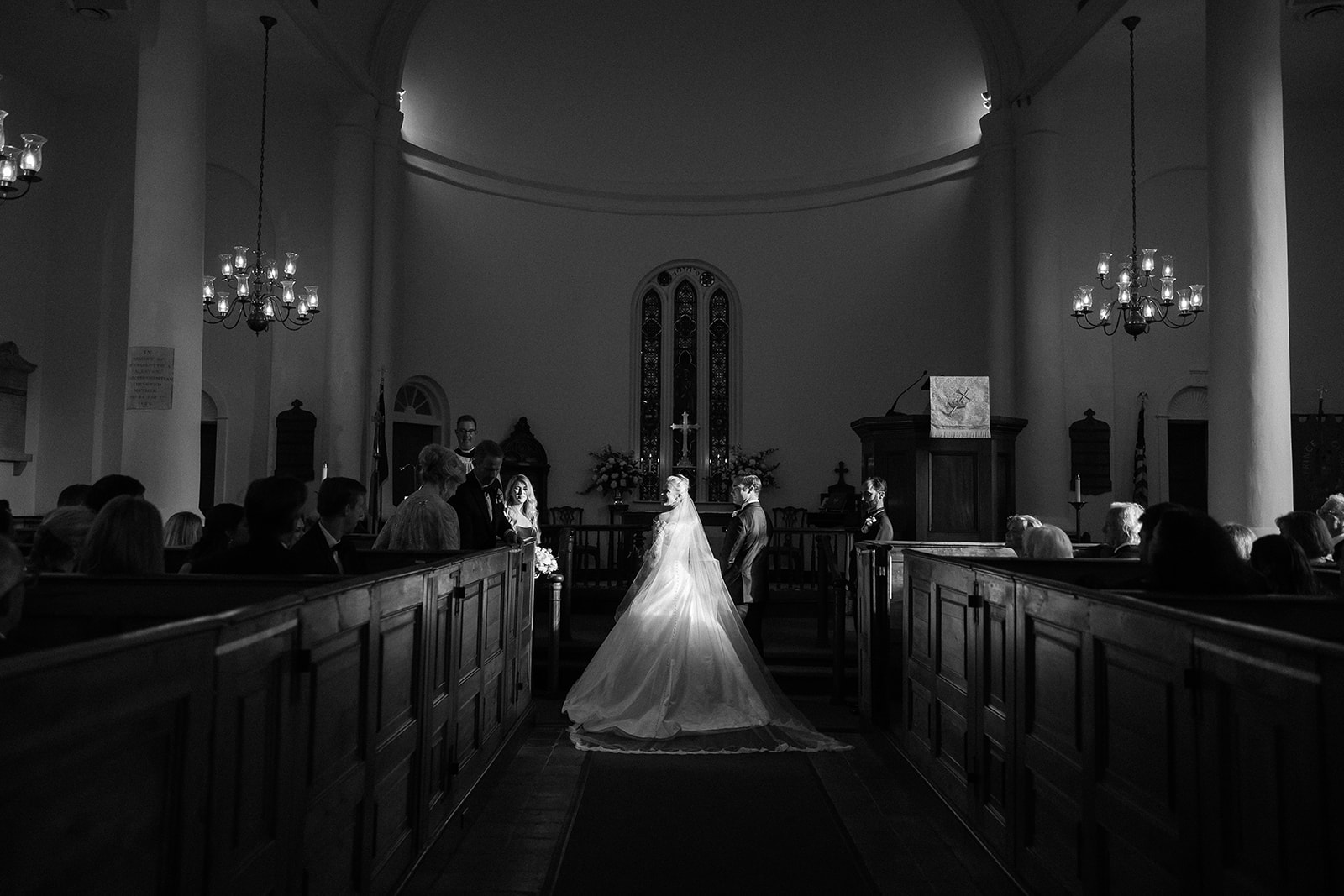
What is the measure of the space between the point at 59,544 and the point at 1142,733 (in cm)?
374

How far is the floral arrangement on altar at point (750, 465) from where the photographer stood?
14.2m

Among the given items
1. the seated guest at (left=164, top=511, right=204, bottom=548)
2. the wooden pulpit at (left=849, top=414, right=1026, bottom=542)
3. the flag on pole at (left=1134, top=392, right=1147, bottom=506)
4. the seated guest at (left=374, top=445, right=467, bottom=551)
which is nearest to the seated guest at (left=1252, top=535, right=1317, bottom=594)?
the seated guest at (left=374, top=445, right=467, bottom=551)

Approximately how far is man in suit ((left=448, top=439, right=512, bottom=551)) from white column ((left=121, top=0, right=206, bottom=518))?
2.92m

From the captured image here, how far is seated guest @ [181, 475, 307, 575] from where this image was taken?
132 inches

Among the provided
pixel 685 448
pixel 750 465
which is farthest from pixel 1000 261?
pixel 685 448

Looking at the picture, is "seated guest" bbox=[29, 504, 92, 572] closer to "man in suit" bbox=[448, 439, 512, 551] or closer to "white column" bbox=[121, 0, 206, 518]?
"man in suit" bbox=[448, 439, 512, 551]

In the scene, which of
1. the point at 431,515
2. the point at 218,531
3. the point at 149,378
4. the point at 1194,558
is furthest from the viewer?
the point at 149,378

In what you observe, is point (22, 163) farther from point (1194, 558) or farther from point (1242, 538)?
point (1242, 538)

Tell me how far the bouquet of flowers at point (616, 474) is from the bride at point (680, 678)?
24.2 feet

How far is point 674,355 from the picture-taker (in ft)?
49.7

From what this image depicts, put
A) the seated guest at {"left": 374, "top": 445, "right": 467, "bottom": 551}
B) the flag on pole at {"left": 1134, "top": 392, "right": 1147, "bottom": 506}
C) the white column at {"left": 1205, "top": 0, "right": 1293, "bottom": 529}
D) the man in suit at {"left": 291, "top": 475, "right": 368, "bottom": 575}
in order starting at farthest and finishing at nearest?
the flag on pole at {"left": 1134, "top": 392, "right": 1147, "bottom": 506} → the white column at {"left": 1205, "top": 0, "right": 1293, "bottom": 529} → the seated guest at {"left": 374, "top": 445, "right": 467, "bottom": 551} → the man in suit at {"left": 291, "top": 475, "right": 368, "bottom": 575}

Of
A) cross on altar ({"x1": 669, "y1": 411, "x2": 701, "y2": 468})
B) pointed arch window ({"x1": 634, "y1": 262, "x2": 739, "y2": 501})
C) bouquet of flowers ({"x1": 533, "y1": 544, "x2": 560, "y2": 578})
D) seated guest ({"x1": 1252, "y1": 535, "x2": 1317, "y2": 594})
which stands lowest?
bouquet of flowers ({"x1": 533, "y1": 544, "x2": 560, "y2": 578})

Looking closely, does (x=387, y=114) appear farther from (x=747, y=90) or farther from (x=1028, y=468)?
(x=1028, y=468)

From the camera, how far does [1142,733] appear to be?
261 centimetres
